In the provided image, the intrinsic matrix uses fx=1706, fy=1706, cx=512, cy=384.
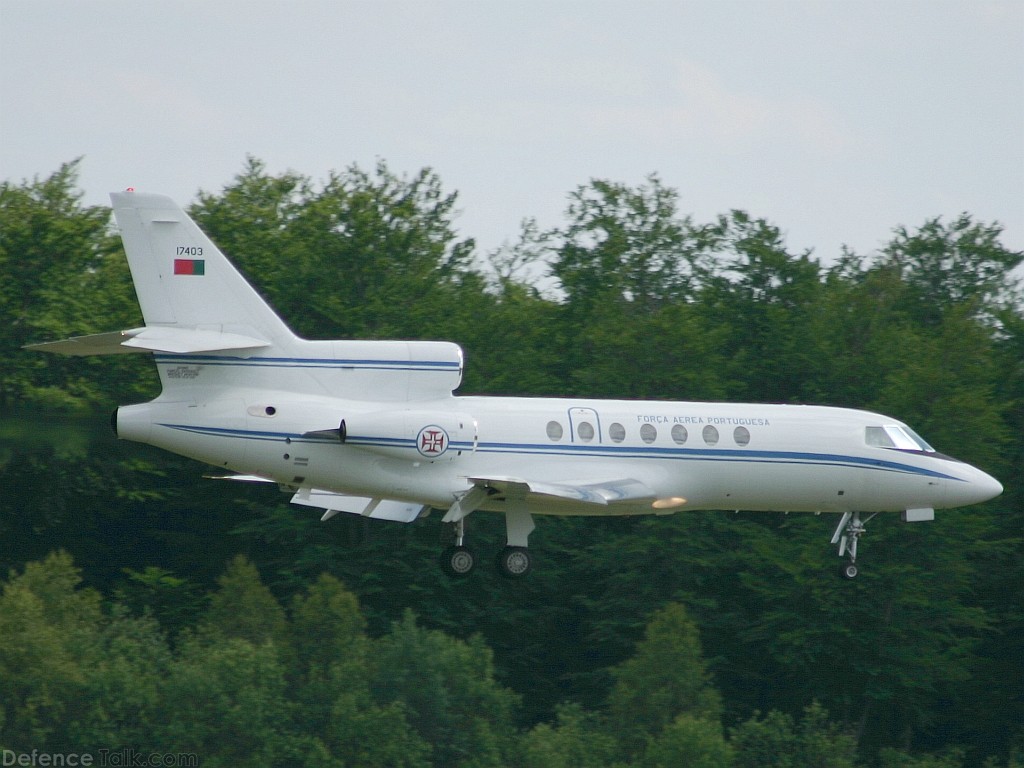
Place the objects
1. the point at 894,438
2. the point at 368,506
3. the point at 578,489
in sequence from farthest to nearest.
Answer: the point at 894,438
the point at 368,506
the point at 578,489

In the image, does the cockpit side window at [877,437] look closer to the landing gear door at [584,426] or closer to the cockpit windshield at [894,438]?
the cockpit windshield at [894,438]

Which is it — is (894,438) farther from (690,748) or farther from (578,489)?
(690,748)

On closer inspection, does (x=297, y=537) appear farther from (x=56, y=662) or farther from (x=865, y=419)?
(x=865, y=419)

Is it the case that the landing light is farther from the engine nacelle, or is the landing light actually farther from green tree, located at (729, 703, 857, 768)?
green tree, located at (729, 703, 857, 768)

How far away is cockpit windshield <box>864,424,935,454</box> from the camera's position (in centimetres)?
2928

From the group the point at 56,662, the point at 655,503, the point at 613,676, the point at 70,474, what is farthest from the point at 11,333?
the point at 655,503

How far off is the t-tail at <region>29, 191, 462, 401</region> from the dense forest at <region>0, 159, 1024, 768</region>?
28.6 feet

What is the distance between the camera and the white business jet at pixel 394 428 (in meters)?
25.5

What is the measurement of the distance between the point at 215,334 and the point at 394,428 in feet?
10.1

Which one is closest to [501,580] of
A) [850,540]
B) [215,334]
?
[850,540]

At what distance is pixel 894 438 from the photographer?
2948 centimetres

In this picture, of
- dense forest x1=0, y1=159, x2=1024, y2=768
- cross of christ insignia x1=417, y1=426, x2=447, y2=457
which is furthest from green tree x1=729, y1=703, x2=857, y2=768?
cross of christ insignia x1=417, y1=426, x2=447, y2=457

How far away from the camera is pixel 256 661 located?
37.9 metres

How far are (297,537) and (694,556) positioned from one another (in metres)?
9.57
